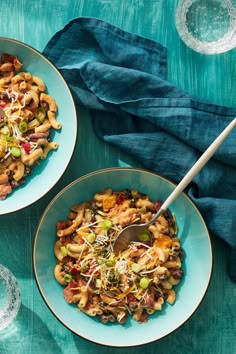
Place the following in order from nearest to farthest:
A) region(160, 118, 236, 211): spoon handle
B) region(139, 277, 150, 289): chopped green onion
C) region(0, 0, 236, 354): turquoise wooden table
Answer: region(160, 118, 236, 211): spoon handle, region(139, 277, 150, 289): chopped green onion, region(0, 0, 236, 354): turquoise wooden table

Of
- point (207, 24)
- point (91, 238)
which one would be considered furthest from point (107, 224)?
point (207, 24)

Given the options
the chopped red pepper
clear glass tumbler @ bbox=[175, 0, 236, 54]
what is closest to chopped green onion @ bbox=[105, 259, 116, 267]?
the chopped red pepper

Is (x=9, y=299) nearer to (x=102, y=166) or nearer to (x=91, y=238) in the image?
(x=91, y=238)

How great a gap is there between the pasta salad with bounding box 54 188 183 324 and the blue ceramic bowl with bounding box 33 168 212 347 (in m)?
0.02

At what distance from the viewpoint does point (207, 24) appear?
2.06 metres

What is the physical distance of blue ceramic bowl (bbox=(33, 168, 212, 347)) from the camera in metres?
1.87

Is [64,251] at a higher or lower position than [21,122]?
lower

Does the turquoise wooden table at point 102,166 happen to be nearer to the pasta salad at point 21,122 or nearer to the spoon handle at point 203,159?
the pasta salad at point 21,122

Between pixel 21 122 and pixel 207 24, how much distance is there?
691 mm

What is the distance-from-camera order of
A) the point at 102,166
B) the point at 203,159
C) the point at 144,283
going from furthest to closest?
1. the point at 102,166
2. the point at 144,283
3. the point at 203,159

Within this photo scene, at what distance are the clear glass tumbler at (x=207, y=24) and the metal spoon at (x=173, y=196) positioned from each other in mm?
313

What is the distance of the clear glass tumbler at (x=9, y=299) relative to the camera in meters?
1.94

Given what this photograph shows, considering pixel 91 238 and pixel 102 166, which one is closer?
pixel 91 238

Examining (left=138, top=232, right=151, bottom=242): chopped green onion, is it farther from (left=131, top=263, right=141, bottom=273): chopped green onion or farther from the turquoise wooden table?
the turquoise wooden table
